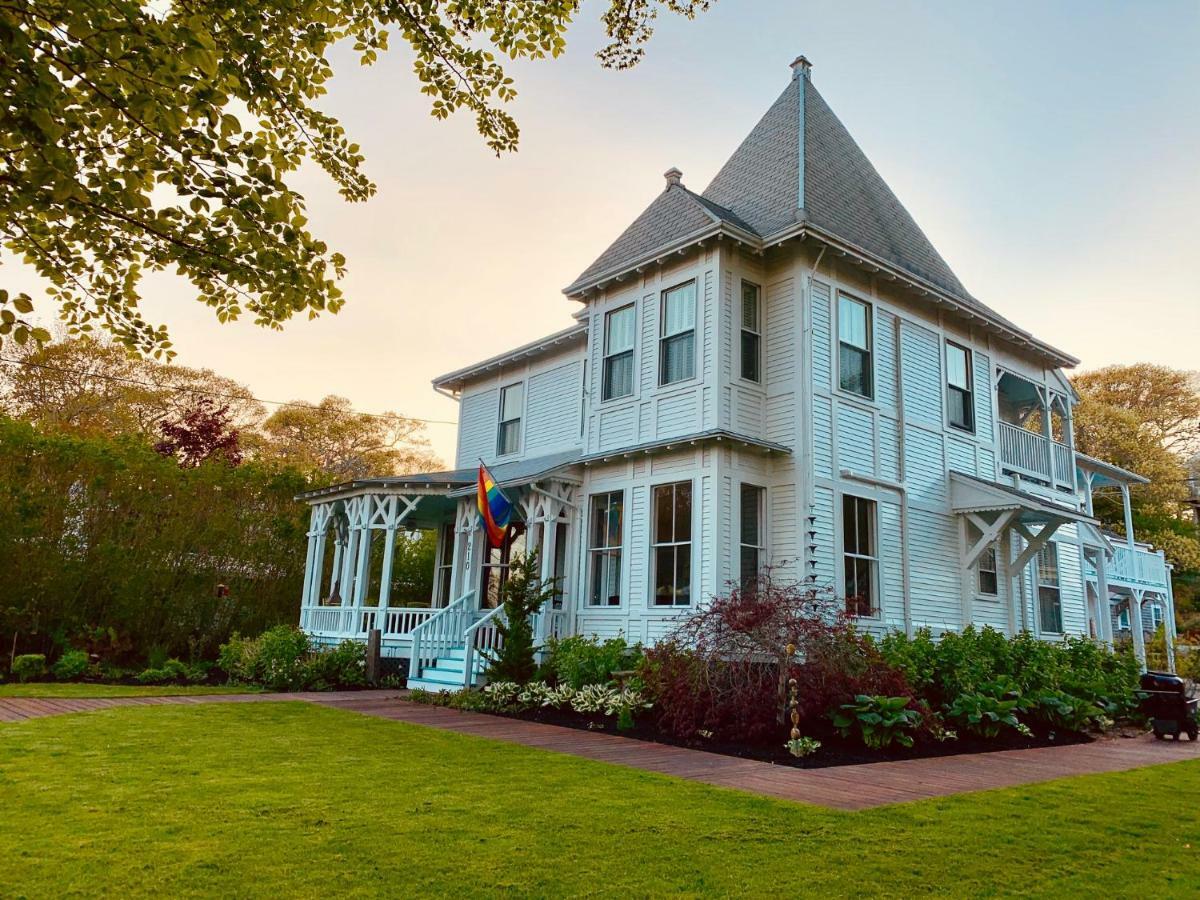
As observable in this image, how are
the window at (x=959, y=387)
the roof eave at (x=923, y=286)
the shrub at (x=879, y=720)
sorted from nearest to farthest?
the shrub at (x=879, y=720)
the roof eave at (x=923, y=286)
the window at (x=959, y=387)

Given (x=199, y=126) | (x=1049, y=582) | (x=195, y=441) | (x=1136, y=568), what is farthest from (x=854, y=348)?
(x=195, y=441)

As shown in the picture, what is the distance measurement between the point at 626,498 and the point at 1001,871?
923 cm

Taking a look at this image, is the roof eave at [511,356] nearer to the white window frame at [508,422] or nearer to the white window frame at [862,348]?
the white window frame at [508,422]

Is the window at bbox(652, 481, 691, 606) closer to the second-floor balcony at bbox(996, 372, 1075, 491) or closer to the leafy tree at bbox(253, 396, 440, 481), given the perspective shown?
the second-floor balcony at bbox(996, 372, 1075, 491)

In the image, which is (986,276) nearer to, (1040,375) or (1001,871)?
(1040,375)

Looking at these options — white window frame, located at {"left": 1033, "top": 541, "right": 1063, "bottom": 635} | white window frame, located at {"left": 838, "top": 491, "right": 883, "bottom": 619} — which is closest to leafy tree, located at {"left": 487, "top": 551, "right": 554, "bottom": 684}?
white window frame, located at {"left": 838, "top": 491, "right": 883, "bottom": 619}

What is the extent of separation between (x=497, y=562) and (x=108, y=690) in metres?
6.94

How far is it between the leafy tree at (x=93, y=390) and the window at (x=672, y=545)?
63.5 ft

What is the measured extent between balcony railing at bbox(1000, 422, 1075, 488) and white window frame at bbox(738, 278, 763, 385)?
613 centimetres

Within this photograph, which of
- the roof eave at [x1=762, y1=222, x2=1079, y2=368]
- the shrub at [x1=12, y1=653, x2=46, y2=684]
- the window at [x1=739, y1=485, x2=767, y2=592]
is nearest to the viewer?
the window at [x1=739, y1=485, x2=767, y2=592]

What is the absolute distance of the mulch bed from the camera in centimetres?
786

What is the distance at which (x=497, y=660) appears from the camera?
12234mm

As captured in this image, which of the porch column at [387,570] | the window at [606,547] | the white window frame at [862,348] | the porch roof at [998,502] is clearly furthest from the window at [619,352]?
the porch roof at [998,502]

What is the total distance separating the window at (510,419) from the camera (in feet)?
60.0
